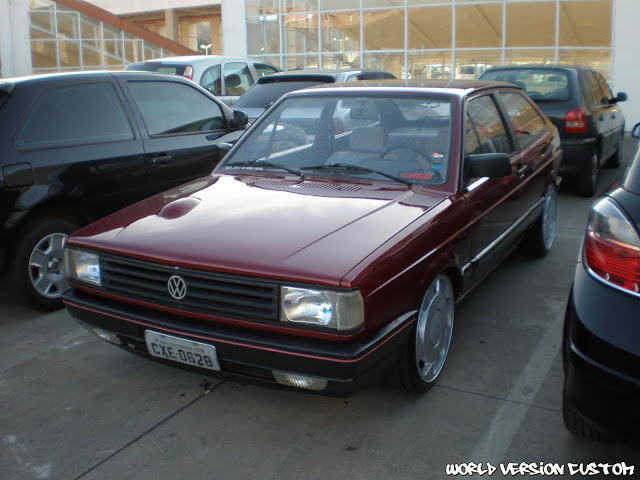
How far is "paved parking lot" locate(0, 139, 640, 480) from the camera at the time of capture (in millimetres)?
2941

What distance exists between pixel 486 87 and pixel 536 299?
1.54m

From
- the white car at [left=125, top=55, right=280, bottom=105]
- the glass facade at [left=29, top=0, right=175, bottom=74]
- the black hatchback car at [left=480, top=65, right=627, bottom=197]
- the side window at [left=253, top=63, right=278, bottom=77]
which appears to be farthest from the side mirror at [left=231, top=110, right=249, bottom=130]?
the glass facade at [left=29, top=0, right=175, bottom=74]

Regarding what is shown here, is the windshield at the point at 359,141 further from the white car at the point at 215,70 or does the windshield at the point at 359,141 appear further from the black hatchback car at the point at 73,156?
the white car at the point at 215,70

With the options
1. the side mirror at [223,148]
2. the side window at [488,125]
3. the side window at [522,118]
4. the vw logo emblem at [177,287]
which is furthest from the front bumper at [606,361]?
the side mirror at [223,148]

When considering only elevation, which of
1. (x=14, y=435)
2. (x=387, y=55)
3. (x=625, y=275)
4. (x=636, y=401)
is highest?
(x=387, y=55)

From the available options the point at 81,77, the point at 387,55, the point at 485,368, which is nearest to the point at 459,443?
the point at 485,368

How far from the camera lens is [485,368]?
3.82m

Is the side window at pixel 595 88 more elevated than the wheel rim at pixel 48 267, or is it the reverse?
the side window at pixel 595 88

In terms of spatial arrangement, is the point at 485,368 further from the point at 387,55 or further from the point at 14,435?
the point at 387,55

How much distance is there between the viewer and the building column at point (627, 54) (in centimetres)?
1617

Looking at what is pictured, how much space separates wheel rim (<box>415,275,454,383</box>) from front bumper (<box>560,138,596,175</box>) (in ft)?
16.6

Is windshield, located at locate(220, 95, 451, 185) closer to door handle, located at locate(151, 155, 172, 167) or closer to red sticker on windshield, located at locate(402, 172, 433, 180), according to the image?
red sticker on windshield, located at locate(402, 172, 433, 180)

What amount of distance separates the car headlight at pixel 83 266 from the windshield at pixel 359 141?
A: 1.25 m

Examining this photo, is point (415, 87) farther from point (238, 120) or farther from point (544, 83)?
point (544, 83)
